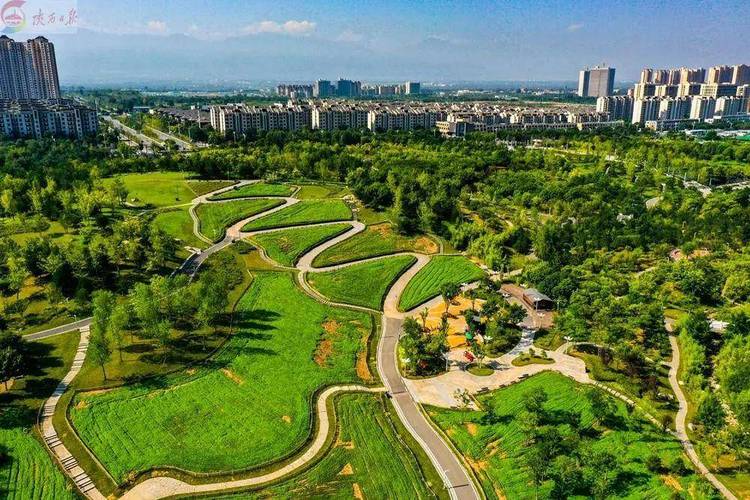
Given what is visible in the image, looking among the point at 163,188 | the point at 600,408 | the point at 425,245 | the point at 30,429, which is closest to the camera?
the point at 30,429

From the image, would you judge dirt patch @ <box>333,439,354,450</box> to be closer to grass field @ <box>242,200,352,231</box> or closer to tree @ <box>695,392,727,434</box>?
tree @ <box>695,392,727,434</box>

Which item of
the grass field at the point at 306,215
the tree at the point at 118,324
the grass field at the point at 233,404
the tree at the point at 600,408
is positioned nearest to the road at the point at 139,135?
the grass field at the point at 306,215

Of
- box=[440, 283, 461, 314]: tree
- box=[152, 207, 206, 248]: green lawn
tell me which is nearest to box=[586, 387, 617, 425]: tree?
box=[440, 283, 461, 314]: tree

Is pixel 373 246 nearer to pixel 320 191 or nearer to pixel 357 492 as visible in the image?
pixel 320 191

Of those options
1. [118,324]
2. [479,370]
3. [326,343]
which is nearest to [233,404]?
[326,343]

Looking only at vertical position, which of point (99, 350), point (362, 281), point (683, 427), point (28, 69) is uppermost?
point (28, 69)

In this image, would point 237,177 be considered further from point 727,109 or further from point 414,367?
point 727,109
